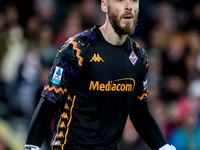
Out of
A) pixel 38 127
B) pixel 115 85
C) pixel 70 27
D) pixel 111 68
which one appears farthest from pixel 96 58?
pixel 70 27

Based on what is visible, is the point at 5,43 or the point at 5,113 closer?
the point at 5,113

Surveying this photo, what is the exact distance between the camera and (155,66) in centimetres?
935

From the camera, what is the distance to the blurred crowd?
325 inches

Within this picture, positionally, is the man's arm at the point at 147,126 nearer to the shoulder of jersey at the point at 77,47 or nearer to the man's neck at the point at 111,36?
the man's neck at the point at 111,36

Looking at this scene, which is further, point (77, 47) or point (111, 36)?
point (111, 36)

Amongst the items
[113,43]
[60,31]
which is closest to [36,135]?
A: [113,43]

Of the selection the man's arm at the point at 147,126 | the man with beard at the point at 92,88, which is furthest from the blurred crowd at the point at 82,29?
the man with beard at the point at 92,88

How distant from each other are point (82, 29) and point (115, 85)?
5795mm

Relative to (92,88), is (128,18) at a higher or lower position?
higher

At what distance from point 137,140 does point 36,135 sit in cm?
396

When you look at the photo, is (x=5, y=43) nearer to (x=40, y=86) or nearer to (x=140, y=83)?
(x=40, y=86)

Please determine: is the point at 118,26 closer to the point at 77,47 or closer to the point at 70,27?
the point at 77,47

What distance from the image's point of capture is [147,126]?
4715 millimetres

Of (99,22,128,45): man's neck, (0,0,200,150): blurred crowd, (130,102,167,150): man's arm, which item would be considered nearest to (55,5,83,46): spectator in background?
(0,0,200,150): blurred crowd
